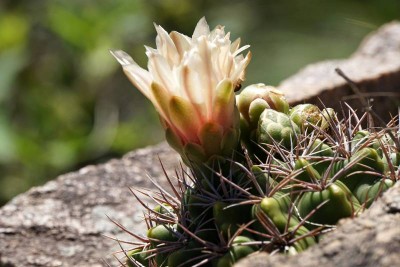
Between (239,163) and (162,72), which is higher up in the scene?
(162,72)

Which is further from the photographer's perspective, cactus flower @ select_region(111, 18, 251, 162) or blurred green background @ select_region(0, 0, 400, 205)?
blurred green background @ select_region(0, 0, 400, 205)

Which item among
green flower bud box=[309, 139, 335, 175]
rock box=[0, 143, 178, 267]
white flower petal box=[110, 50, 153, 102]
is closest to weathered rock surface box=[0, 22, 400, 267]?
rock box=[0, 143, 178, 267]

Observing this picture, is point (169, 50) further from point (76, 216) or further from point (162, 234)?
point (76, 216)

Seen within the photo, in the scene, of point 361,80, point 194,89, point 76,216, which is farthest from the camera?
point 361,80

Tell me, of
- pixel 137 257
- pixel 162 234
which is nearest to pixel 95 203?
pixel 137 257

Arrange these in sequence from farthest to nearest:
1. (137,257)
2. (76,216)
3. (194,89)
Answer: (76,216), (137,257), (194,89)

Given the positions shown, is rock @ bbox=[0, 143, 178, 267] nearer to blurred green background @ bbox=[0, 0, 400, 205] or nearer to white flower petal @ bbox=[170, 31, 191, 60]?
white flower petal @ bbox=[170, 31, 191, 60]

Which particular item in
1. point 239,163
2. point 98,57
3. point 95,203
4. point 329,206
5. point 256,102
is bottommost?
point 329,206
